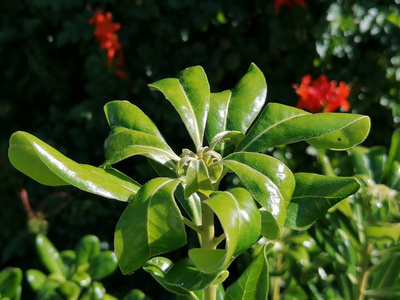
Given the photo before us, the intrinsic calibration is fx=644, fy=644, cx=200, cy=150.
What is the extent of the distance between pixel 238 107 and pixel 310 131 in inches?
6.8

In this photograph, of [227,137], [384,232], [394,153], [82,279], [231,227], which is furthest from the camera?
[394,153]

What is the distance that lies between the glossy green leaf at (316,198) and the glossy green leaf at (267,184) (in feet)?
0.24

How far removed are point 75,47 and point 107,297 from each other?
239 cm

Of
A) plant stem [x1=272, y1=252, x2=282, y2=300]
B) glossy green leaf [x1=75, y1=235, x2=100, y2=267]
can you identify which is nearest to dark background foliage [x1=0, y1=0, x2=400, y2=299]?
plant stem [x1=272, y1=252, x2=282, y2=300]

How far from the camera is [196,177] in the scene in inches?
32.4

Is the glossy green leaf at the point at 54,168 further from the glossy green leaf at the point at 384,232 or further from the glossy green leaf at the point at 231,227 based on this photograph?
the glossy green leaf at the point at 384,232

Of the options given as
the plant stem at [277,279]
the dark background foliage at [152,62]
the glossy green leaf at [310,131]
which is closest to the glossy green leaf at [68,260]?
the plant stem at [277,279]

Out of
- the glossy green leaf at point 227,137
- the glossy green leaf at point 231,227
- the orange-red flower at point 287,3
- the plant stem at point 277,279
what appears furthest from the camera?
the orange-red flower at point 287,3

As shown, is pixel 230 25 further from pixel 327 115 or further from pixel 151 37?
pixel 327 115

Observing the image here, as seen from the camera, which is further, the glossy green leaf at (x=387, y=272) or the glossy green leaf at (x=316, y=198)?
the glossy green leaf at (x=387, y=272)

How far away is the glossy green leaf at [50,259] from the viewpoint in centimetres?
148

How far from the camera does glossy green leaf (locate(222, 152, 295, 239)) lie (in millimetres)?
786

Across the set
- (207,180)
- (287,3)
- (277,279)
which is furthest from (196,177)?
(287,3)

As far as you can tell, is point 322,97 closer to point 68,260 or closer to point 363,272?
point 363,272
